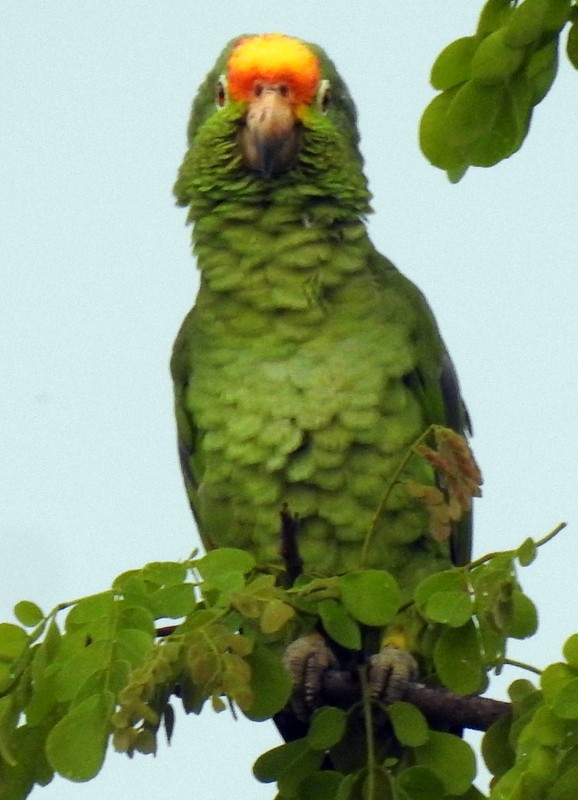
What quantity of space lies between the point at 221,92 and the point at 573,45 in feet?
5.35

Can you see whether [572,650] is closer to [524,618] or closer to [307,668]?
[524,618]

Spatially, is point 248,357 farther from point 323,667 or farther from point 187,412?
point 323,667

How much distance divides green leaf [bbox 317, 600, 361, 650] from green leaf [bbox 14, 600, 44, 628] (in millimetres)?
437

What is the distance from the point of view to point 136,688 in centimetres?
149

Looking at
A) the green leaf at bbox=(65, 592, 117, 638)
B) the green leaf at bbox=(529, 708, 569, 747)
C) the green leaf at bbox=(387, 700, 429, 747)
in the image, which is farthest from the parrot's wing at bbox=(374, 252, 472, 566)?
the green leaf at bbox=(529, 708, 569, 747)

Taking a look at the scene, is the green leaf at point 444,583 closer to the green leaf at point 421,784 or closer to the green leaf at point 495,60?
the green leaf at point 421,784

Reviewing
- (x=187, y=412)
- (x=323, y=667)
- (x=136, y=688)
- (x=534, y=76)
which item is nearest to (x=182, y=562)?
(x=136, y=688)

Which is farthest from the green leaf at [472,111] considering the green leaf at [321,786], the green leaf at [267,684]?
the green leaf at [321,786]

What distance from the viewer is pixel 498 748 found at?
1.83 meters

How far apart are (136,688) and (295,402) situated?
130 cm

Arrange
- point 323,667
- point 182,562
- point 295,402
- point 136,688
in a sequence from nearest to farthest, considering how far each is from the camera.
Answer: point 136,688 < point 182,562 < point 323,667 < point 295,402

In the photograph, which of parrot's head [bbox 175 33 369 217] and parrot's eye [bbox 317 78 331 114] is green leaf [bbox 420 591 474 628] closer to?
parrot's head [bbox 175 33 369 217]

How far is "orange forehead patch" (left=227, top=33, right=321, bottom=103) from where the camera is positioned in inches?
115

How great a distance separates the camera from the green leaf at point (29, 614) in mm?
1706
